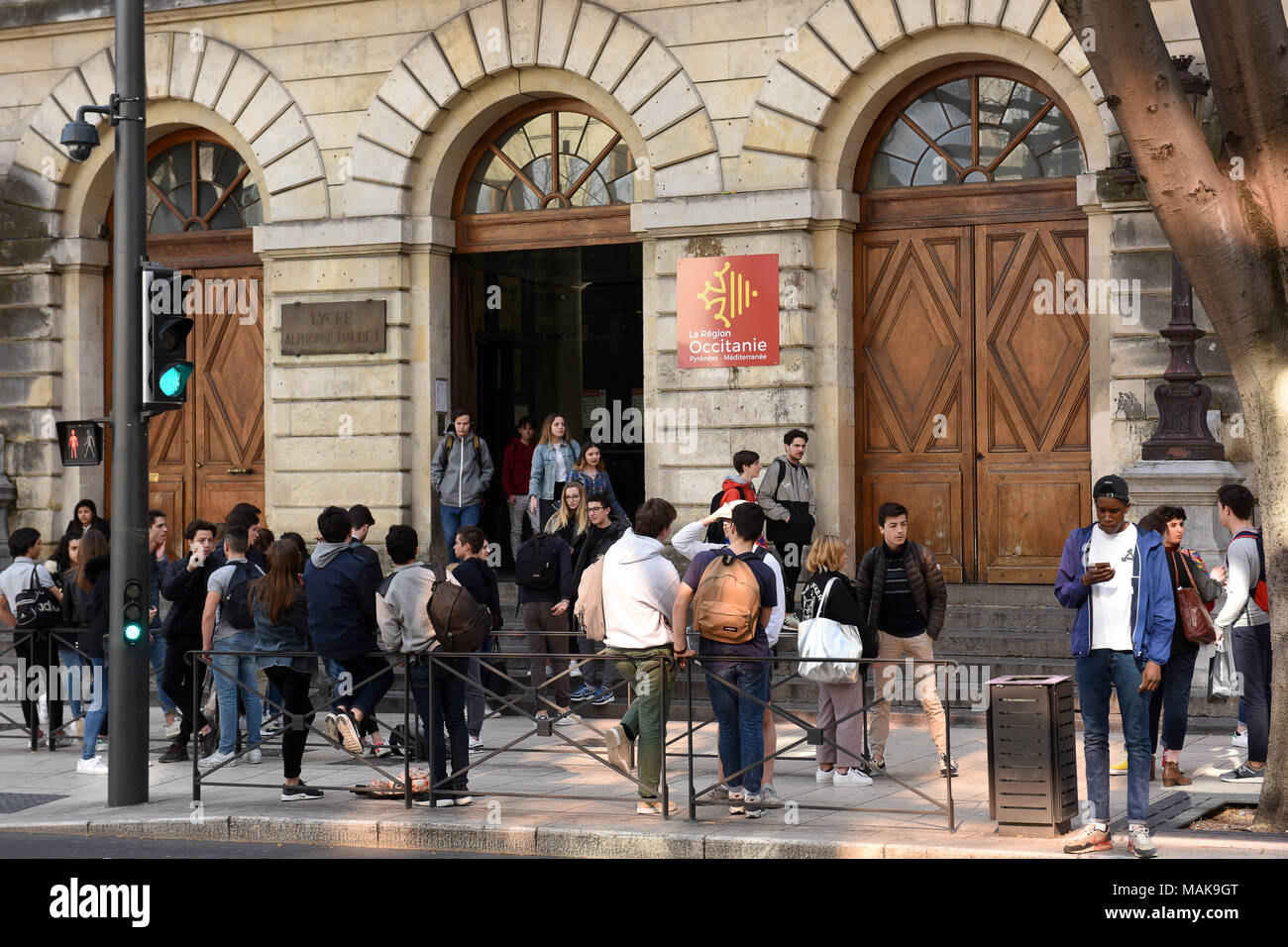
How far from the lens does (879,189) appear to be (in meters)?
16.3

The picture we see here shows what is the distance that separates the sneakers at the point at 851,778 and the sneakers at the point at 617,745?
145 centimetres

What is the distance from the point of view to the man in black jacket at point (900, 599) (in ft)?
36.2

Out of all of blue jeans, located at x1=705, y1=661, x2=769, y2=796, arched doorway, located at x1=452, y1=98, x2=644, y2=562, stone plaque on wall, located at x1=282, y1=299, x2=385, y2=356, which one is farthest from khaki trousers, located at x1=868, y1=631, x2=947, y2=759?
stone plaque on wall, located at x1=282, y1=299, x2=385, y2=356

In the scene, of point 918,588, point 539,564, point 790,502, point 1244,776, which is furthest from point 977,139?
point 1244,776

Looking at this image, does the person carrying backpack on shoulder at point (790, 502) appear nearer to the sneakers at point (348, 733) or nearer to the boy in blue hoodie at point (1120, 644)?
the sneakers at point (348, 733)

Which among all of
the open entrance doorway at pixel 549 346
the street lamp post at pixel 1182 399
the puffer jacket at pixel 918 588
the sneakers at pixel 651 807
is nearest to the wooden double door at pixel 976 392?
the street lamp post at pixel 1182 399

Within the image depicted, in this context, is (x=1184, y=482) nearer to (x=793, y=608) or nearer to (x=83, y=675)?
(x=793, y=608)

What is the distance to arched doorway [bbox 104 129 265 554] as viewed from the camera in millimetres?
18828

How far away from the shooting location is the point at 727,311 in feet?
53.1

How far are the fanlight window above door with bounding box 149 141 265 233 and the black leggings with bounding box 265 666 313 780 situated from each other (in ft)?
30.2

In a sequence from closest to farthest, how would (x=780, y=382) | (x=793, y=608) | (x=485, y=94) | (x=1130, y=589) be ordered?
(x=1130, y=589), (x=793, y=608), (x=780, y=382), (x=485, y=94)

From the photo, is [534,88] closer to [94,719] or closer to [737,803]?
[94,719]
